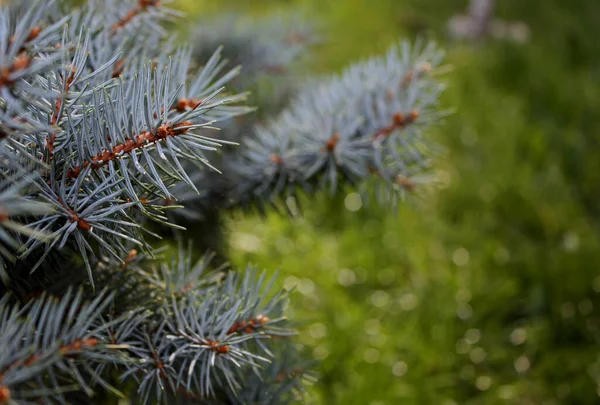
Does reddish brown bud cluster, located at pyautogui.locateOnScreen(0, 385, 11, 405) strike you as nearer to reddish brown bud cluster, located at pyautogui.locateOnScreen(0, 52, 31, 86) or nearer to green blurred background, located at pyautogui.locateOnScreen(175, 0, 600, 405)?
reddish brown bud cluster, located at pyautogui.locateOnScreen(0, 52, 31, 86)

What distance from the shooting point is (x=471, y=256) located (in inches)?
49.1

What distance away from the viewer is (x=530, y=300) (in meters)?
1.12

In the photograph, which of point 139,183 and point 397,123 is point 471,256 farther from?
point 139,183

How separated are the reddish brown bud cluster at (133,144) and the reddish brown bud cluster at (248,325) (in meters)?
0.12

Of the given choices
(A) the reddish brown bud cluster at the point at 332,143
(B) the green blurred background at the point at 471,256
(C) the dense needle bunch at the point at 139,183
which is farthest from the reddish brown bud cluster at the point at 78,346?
(B) the green blurred background at the point at 471,256

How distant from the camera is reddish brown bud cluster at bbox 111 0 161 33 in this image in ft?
1.48

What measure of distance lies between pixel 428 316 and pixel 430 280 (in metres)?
0.11

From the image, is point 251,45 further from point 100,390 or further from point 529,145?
point 529,145

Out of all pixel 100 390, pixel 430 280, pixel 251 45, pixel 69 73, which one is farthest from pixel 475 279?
pixel 69 73

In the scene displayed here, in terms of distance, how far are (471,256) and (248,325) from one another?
0.98 metres

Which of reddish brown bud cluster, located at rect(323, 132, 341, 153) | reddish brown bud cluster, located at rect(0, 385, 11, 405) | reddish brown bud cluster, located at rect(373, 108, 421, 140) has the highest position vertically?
reddish brown bud cluster, located at rect(373, 108, 421, 140)

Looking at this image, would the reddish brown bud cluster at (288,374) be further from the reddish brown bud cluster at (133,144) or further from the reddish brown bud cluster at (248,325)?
the reddish brown bud cluster at (133,144)

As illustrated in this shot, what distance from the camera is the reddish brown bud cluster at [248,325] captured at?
347 mm

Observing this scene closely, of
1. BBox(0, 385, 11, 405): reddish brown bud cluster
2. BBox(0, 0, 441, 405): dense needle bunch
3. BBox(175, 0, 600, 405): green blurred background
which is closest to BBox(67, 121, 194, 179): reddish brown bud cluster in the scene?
BBox(0, 0, 441, 405): dense needle bunch
